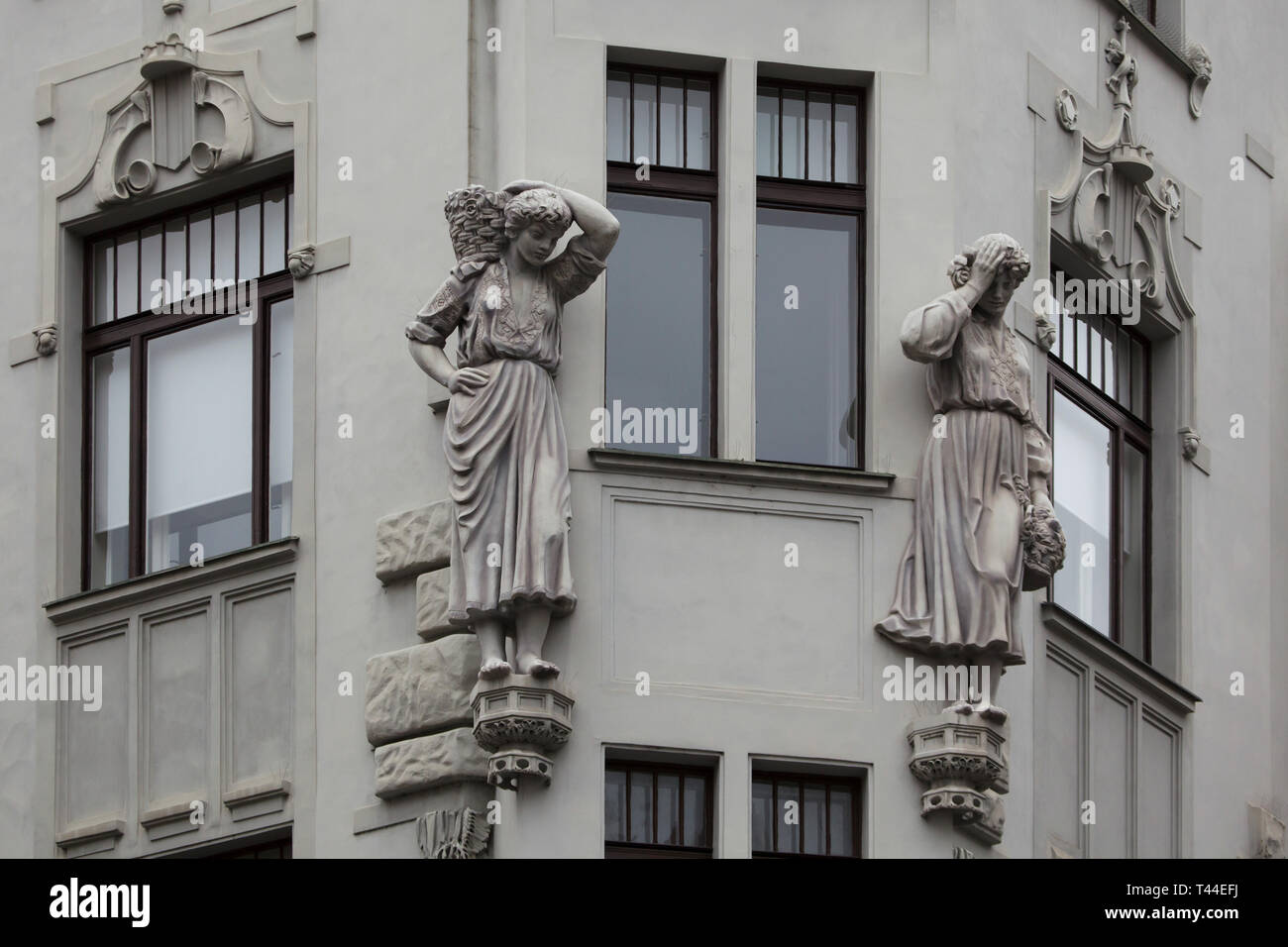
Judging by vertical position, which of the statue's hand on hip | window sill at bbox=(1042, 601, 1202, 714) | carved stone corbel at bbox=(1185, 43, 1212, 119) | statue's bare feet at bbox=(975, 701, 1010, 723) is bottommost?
statue's bare feet at bbox=(975, 701, 1010, 723)

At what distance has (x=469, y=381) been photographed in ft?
95.7

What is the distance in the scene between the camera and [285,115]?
104 ft

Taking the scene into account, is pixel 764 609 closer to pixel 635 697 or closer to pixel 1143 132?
pixel 635 697

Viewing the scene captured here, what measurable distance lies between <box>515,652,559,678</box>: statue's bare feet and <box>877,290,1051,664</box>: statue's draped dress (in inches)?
92.4

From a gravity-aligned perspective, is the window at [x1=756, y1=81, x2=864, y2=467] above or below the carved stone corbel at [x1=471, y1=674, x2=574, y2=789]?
above

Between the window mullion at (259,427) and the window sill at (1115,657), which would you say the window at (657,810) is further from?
the window mullion at (259,427)

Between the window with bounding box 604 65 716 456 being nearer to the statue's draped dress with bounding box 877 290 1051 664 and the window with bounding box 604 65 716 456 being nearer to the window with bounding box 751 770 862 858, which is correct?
the statue's draped dress with bounding box 877 290 1051 664

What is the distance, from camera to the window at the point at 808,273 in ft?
99.2

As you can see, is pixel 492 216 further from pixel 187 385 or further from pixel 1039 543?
pixel 1039 543

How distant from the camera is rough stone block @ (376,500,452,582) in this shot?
2958 centimetres

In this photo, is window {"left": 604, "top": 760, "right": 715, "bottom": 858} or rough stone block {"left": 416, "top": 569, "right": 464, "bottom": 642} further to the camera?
rough stone block {"left": 416, "top": 569, "right": 464, "bottom": 642}

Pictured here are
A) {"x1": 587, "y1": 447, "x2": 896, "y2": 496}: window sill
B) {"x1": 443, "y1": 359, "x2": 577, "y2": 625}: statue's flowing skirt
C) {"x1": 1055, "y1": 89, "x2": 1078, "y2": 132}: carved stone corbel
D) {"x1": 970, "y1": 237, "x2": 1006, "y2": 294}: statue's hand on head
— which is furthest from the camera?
{"x1": 1055, "y1": 89, "x2": 1078, "y2": 132}: carved stone corbel

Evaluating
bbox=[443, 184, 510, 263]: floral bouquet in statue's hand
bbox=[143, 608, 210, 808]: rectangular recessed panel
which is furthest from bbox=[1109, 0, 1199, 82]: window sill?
bbox=[143, 608, 210, 808]: rectangular recessed panel

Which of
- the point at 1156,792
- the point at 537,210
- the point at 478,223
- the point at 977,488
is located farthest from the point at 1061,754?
the point at 478,223
